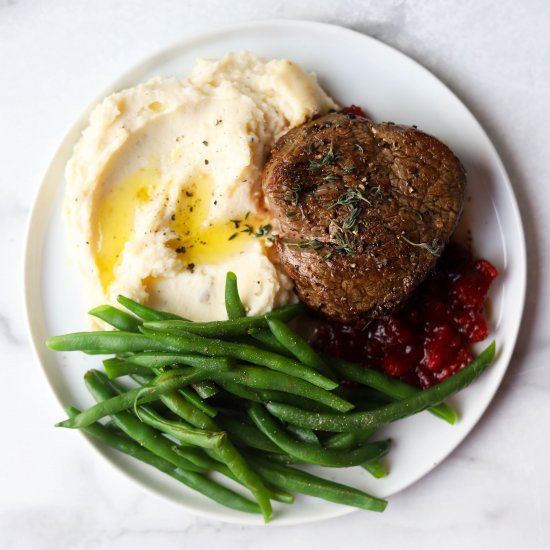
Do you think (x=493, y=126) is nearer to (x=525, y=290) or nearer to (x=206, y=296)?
(x=525, y=290)

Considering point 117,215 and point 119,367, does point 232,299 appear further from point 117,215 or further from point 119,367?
point 117,215

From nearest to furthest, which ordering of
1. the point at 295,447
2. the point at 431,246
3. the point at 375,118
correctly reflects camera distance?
1. the point at 431,246
2. the point at 295,447
3. the point at 375,118

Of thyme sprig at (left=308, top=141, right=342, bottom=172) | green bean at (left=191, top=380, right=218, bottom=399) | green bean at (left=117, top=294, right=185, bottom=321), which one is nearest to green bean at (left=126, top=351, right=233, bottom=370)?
green bean at (left=191, top=380, right=218, bottom=399)

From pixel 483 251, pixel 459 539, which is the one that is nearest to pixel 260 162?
pixel 483 251

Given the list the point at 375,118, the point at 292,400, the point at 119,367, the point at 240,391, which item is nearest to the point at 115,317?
the point at 119,367

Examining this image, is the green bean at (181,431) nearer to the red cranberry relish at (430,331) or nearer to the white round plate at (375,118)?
the white round plate at (375,118)

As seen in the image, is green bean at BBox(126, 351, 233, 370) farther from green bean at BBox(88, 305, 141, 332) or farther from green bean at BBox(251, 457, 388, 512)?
green bean at BBox(251, 457, 388, 512)
